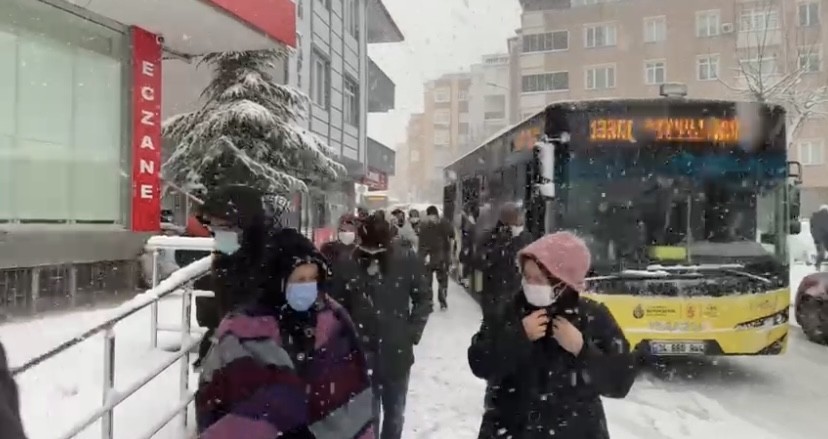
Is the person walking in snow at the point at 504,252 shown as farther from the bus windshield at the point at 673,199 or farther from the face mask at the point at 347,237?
the bus windshield at the point at 673,199

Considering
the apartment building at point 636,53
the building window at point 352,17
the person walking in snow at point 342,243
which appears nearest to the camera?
the person walking in snow at point 342,243

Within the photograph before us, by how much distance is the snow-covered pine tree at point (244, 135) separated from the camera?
→ 15.6 metres

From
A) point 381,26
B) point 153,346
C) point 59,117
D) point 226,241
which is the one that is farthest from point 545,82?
point 226,241

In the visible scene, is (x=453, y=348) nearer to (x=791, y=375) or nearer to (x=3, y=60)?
(x=791, y=375)

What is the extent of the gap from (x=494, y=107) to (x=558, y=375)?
85513 millimetres

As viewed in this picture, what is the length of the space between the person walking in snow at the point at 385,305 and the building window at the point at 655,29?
55451 mm

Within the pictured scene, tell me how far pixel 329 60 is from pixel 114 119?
18043 mm

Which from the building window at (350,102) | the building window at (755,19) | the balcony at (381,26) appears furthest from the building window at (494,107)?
the building window at (350,102)

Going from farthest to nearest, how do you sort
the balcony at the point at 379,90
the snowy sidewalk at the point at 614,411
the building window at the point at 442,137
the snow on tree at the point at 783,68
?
the building window at the point at 442,137, the balcony at the point at 379,90, the snow on tree at the point at 783,68, the snowy sidewalk at the point at 614,411

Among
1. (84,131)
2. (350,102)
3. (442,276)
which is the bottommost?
(442,276)

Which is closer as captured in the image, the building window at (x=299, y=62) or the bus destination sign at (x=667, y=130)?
the bus destination sign at (x=667, y=130)

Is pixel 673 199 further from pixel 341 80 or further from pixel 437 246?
pixel 341 80

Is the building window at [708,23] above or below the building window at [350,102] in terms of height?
above

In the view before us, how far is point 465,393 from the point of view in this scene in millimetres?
8203
